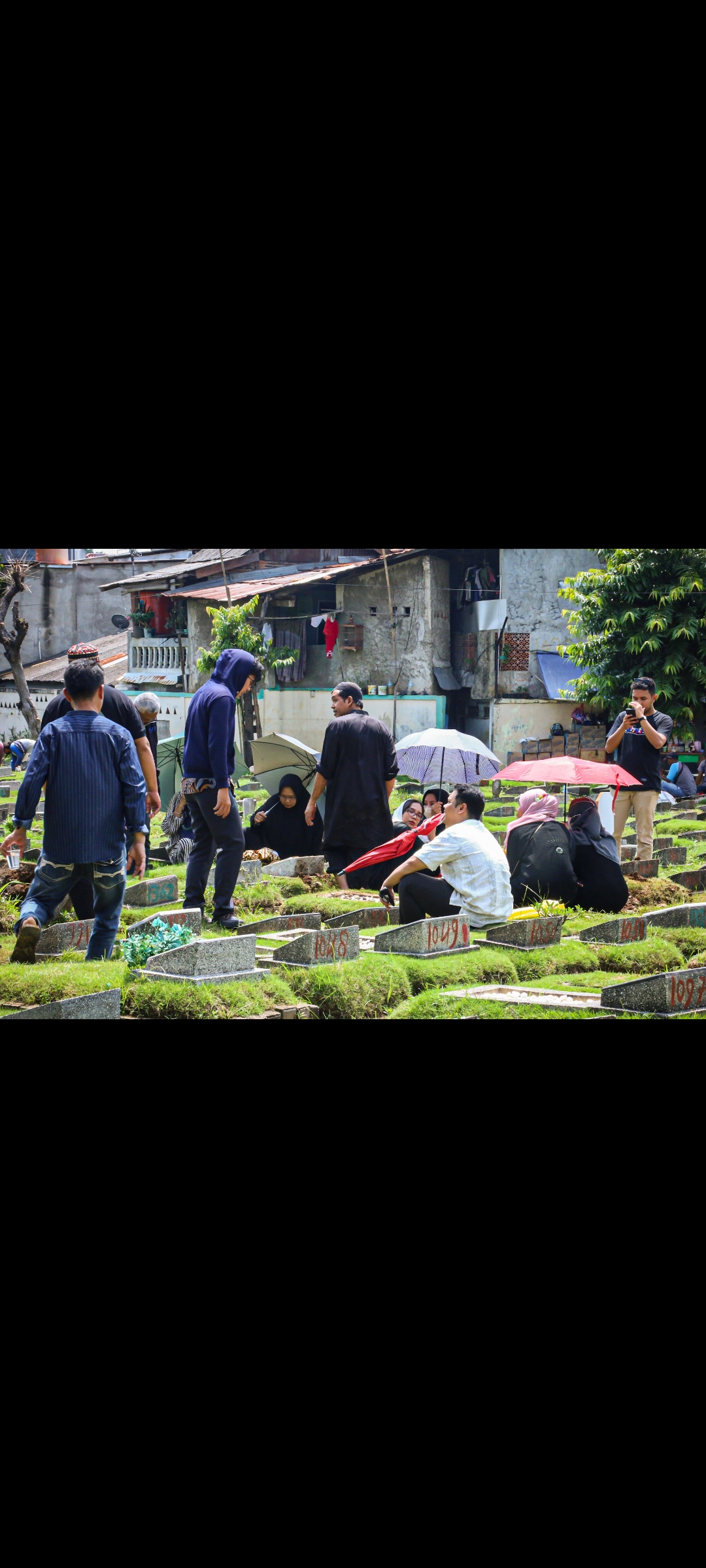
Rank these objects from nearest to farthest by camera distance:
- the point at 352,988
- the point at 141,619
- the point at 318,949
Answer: the point at 352,988, the point at 318,949, the point at 141,619

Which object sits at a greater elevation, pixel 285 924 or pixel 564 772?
pixel 564 772

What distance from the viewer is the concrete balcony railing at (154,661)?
7551 millimetres

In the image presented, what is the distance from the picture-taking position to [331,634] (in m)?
7.66

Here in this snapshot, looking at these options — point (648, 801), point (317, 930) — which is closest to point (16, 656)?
point (317, 930)

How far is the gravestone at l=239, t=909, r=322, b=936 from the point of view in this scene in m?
7.18

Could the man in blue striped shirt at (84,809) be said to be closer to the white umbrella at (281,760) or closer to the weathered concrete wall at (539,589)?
the white umbrella at (281,760)

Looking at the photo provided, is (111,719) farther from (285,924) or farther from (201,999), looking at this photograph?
(201,999)

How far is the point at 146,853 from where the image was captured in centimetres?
734

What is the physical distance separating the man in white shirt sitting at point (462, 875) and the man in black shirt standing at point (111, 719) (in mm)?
1465

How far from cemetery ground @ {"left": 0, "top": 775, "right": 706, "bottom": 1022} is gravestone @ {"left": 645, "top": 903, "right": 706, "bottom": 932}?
0.02 metres

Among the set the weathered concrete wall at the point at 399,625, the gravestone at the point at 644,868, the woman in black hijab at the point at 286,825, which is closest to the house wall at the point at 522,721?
the weathered concrete wall at the point at 399,625

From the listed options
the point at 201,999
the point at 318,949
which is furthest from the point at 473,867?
the point at 201,999

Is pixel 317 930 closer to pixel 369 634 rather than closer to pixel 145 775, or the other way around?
pixel 145 775

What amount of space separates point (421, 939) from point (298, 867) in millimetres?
1040
